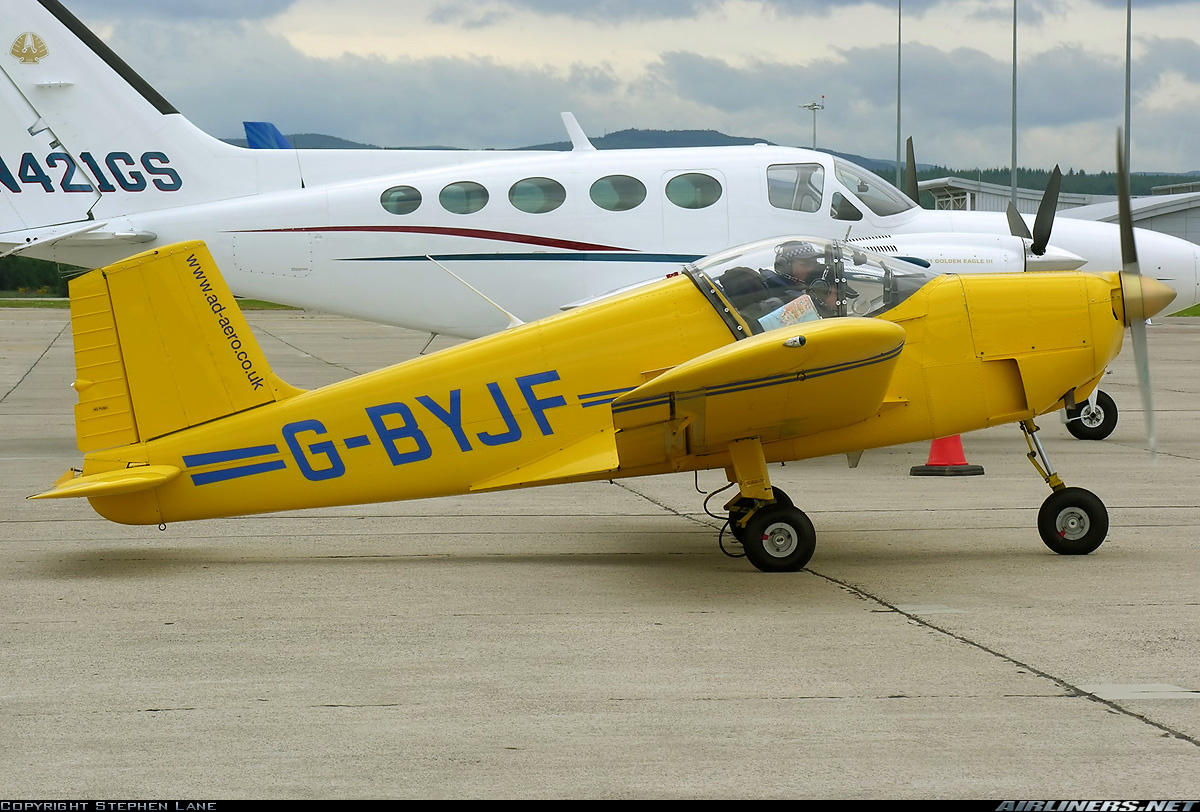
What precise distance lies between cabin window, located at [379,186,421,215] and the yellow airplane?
5.99 m

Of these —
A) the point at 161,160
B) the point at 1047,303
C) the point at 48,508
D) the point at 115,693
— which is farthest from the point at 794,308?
the point at 161,160

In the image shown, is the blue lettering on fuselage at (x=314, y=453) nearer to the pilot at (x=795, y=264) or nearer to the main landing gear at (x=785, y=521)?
the main landing gear at (x=785, y=521)

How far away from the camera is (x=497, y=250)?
14188 mm

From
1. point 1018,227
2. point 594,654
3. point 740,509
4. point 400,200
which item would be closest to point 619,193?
point 400,200

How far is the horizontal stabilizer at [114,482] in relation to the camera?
7543 millimetres

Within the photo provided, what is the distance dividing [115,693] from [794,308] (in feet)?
14.6

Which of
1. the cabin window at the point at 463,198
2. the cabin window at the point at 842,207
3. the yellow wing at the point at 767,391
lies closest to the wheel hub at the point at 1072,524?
the yellow wing at the point at 767,391

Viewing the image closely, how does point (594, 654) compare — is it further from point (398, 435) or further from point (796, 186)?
point (796, 186)

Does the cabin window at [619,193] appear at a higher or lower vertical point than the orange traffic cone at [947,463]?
higher

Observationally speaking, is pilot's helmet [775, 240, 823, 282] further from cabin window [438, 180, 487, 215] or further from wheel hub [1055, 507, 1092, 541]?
cabin window [438, 180, 487, 215]

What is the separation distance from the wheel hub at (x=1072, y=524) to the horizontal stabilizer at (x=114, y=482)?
18.4 feet

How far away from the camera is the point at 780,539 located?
7695 millimetres

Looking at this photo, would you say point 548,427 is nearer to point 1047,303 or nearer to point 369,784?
point 1047,303

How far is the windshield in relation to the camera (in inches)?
310
